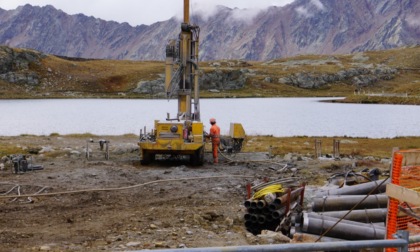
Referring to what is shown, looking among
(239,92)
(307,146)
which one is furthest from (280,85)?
(307,146)

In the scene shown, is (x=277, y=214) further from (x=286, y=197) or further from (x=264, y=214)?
(x=286, y=197)

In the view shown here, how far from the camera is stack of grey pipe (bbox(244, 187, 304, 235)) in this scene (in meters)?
13.5

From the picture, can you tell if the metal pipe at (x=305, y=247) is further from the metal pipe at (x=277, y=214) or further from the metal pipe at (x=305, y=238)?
the metal pipe at (x=277, y=214)

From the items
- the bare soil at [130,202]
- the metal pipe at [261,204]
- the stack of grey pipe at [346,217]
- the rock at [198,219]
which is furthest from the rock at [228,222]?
the stack of grey pipe at [346,217]

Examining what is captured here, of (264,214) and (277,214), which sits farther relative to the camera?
(264,214)

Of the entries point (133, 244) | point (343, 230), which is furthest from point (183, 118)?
point (343, 230)

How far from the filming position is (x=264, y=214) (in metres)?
13.6

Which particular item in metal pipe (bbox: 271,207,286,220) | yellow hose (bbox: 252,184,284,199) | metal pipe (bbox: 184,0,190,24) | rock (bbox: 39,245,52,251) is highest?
metal pipe (bbox: 184,0,190,24)

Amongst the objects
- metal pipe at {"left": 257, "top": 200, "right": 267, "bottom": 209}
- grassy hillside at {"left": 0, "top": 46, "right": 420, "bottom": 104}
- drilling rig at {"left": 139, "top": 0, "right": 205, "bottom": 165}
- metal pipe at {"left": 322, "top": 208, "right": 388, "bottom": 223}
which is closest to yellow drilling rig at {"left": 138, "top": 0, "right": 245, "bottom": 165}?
drilling rig at {"left": 139, "top": 0, "right": 205, "bottom": 165}

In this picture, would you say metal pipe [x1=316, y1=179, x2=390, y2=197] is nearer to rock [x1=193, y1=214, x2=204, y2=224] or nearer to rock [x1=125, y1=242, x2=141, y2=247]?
rock [x1=193, y1=214, x2=204, y2=224]

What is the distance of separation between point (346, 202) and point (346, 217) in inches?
40.8

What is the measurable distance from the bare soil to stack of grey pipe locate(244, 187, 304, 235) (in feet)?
1.18

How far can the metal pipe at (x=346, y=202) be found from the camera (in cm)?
1288

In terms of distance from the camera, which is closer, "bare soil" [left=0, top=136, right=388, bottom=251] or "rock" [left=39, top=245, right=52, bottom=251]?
"rock" [left=39, top=245, right=52, bottom=251]
